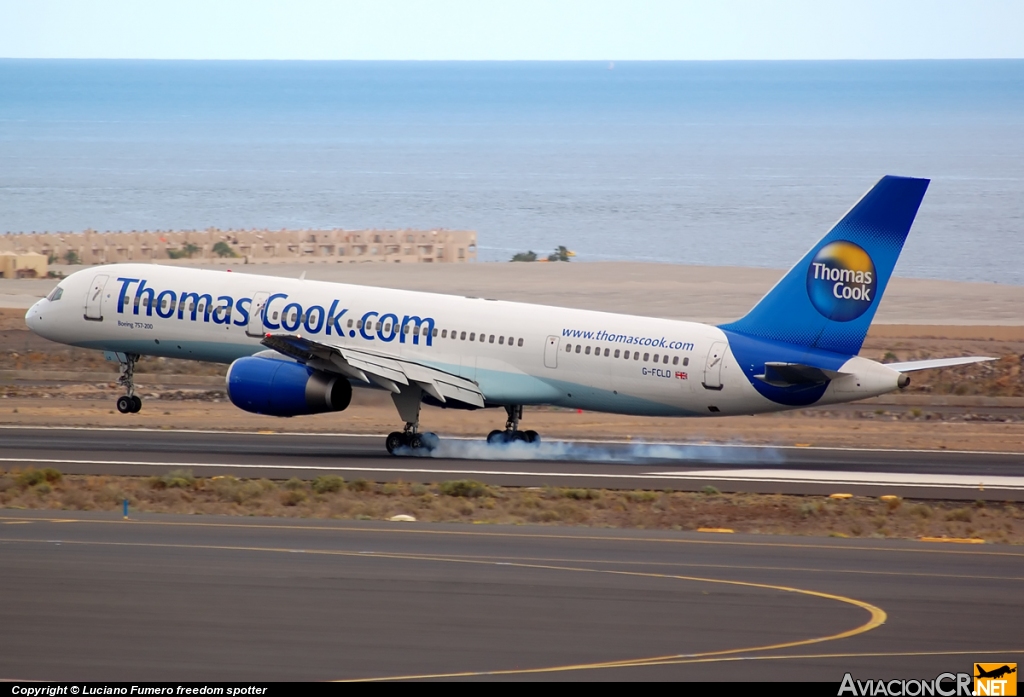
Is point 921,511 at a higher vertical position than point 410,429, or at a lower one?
higher

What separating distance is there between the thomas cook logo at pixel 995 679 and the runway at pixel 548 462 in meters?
14.6

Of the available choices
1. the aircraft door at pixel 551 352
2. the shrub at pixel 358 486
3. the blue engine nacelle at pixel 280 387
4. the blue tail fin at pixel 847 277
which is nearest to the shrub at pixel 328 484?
the shrub at pixel 358 486

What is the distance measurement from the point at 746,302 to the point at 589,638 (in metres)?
57.5

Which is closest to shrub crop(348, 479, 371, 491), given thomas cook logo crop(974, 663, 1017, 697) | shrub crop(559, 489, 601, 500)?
shrub crop(559, 489, 601, 500)

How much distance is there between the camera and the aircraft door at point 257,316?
38.7 metres

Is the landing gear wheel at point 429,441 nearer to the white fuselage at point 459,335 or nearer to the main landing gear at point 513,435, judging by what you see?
the main landing gear at point 513,435

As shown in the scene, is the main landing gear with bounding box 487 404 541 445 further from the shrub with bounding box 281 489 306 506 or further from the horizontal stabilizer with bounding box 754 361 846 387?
the shrub with bounding box 281 489 306 506

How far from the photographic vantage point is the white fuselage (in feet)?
116

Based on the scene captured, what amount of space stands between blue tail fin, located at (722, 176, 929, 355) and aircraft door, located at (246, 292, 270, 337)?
520 inches

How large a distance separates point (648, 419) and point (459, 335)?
38.0 feet

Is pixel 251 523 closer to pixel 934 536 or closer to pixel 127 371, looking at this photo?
pixel 934 536

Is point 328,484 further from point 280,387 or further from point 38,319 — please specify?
point 38,319

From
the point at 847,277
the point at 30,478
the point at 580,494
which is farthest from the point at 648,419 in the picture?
the point at 30,478

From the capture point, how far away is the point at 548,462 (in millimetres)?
36250
